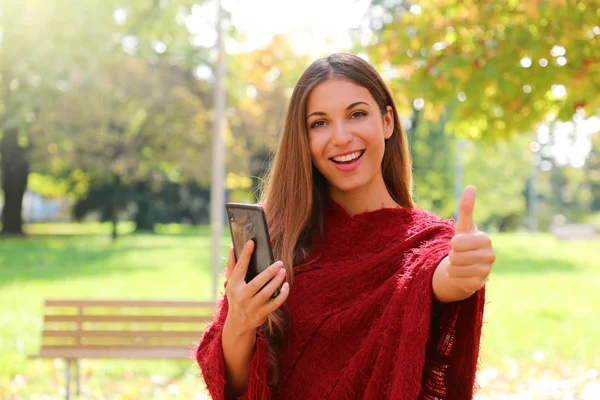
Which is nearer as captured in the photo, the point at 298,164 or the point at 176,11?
the point at 298,164

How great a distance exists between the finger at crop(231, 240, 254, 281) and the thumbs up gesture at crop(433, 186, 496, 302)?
50cm

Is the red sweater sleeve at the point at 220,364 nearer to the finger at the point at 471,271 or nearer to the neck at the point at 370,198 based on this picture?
the neck at the point at 370,198

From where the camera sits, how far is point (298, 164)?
7.61ft

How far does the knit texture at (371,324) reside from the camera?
1855 millimetres

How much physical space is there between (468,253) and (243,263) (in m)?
0.59

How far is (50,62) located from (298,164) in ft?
53.0

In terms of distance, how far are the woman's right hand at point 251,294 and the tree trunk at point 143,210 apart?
33.3 m

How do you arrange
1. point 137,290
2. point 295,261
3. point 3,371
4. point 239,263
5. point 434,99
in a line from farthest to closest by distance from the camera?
point 137,290 → point 3,371 → point 434,99 → point 295,261 → point 239,263

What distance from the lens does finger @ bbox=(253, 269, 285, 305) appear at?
1885mm

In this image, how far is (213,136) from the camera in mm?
18688

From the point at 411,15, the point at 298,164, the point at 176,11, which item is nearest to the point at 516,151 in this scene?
the point at 176,11

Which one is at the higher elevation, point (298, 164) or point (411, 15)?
point (411, 15)

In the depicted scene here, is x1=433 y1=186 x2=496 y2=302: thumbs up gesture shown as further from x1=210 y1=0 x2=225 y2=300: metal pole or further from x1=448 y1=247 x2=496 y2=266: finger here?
x1=210 y1=0 x2=225 y2=300: metal pole

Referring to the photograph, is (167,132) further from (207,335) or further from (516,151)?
(207,335)
